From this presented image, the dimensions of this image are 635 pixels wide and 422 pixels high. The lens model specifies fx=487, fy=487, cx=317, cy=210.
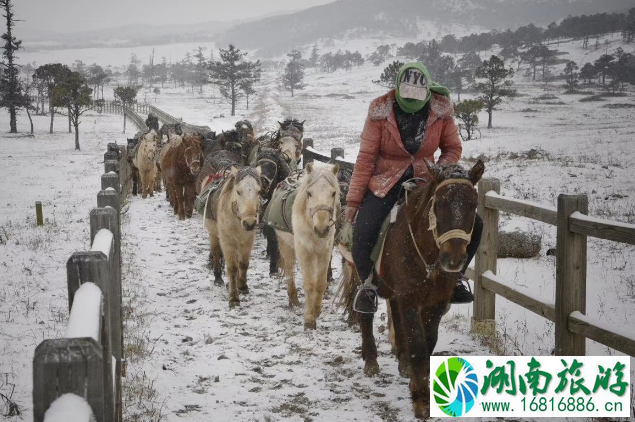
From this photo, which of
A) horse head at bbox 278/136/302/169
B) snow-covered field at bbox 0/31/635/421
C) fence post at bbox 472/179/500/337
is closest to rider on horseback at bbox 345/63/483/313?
snow-covered field at bbox 0/31/635/421

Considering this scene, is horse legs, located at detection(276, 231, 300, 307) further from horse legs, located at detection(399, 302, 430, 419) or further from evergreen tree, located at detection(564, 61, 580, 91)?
evergreen tree, located at detection(564, 61, 580, 91)

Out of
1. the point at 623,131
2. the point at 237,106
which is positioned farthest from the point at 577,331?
the point at 237,106

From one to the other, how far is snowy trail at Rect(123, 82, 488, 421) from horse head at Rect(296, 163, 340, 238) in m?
1.43

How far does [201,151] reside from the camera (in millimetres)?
13055

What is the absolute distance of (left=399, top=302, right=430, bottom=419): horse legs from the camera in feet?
12.9

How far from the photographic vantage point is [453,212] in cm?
335

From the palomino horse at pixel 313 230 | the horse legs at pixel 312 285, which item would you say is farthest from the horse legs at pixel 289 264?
the horse legs at pixel 312 285

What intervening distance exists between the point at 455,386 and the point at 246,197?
12.2 feet

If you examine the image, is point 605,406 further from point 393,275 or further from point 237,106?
point 237,106

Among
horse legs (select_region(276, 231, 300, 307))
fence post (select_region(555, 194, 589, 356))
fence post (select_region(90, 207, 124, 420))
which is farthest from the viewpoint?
horse legs (select_region(276, 231, 300, 307))

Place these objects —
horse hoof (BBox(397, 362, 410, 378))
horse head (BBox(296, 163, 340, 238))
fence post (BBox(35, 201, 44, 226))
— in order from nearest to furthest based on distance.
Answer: horse hoof (BBox(397, 362, 410, 378)), horse head (BBox(296, 163, 340, 238)), fence post (BBox(35, 201, 44, 226))

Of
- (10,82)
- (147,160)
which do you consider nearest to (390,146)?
(147,160)

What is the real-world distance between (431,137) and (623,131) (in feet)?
114

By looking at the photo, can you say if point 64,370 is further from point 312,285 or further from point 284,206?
point 284,206
